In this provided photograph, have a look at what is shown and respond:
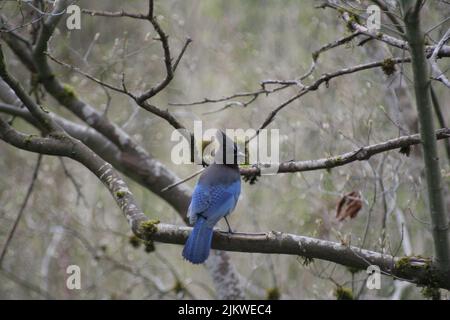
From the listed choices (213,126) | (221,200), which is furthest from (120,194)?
(213,126)

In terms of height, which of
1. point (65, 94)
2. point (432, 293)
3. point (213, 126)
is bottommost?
point (432, 293)

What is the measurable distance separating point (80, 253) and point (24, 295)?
1031 millimetres

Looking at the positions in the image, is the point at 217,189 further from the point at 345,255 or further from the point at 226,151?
the point at 345,255

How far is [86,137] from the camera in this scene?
679cm

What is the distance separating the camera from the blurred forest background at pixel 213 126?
750cm

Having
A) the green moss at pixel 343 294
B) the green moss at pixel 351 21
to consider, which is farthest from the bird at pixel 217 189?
the green moss at pixel 351 21

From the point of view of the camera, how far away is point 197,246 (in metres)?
4.58

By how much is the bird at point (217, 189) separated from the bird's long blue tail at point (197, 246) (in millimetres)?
56

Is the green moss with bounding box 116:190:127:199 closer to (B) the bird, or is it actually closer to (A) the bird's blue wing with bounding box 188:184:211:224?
(B) the bird

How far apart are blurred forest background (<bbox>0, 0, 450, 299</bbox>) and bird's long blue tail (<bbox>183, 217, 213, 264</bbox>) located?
8.36 feet

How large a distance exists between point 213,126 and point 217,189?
3934 mm
